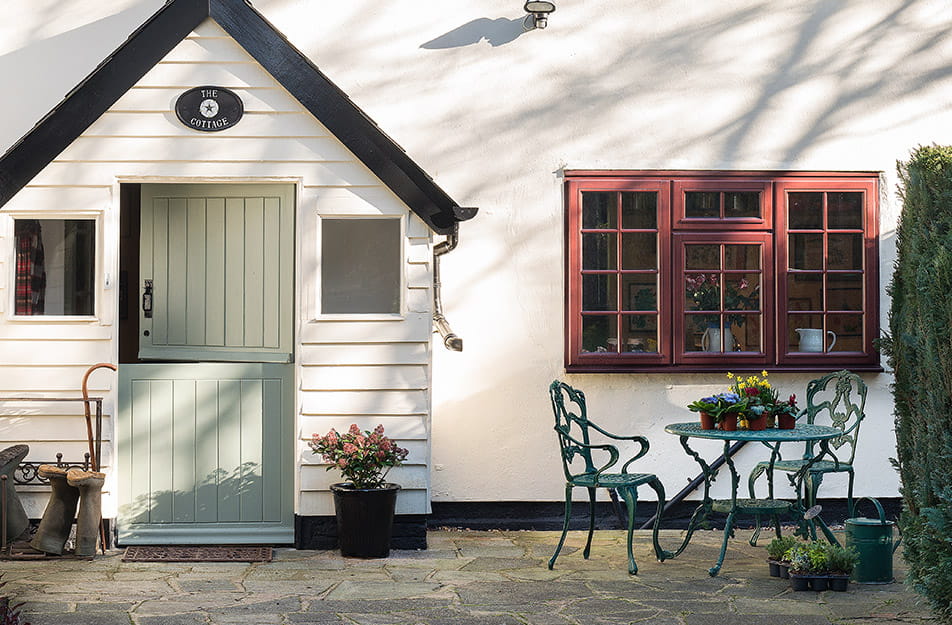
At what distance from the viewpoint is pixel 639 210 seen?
8.23 meters

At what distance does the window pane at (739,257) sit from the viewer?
826cm

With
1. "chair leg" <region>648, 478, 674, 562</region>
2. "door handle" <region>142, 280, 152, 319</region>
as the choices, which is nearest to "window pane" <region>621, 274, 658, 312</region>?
"chair leg" <region>648, 478, 674, 562</region>

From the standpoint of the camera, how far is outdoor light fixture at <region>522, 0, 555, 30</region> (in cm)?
791

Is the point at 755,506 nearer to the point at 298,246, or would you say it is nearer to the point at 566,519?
the point at 566,519

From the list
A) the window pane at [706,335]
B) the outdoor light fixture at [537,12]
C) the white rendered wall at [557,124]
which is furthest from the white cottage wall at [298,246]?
the window pane at [706,335]

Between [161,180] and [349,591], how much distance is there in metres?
2.83

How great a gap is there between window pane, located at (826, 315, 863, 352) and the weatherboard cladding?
2.98 meters

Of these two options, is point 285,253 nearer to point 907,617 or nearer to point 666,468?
point 666,468

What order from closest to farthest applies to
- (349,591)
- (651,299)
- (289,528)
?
1. (349,591)
2. (289,528)
3. (651,299)

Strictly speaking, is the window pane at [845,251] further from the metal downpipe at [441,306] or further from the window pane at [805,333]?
the metal downpipe at [441,306]

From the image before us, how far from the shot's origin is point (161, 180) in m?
7.22

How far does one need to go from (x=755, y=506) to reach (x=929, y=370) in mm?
1900

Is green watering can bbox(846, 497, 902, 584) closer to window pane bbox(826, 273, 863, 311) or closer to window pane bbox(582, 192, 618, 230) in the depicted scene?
window pane bbox(826, 273, 863, 311)

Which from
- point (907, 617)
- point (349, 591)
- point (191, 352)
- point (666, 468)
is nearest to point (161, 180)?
point (191, 352)
